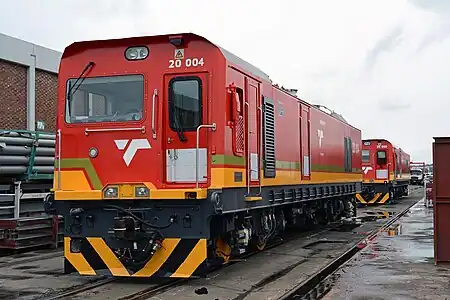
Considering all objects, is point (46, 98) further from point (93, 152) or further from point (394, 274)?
point (394, 274)

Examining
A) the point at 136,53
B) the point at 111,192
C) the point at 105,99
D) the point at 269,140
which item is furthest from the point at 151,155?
the point at 269,140

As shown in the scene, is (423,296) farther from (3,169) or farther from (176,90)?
(3,169)

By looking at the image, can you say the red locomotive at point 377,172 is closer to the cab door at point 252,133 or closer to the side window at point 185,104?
the cab door at point 252,133

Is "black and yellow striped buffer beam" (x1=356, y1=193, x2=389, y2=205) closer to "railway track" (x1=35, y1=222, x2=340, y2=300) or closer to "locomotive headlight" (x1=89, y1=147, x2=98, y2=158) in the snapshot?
"railway track" (x1=35, y1=222, x2=340, y2=300)

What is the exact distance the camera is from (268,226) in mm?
11969

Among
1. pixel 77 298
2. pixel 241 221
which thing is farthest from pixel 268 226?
pixel 77 298

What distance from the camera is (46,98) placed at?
19.5 metres

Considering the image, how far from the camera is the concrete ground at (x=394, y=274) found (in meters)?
8.52

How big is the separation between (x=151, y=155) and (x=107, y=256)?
161 cm

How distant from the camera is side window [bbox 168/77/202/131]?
9133 mm

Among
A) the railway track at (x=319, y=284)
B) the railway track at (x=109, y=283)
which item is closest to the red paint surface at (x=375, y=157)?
the railway track at (x=319, y=284)

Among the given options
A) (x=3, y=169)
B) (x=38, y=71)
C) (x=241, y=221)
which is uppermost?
(x=38, y=71)

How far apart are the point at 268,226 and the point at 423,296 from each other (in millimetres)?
4095

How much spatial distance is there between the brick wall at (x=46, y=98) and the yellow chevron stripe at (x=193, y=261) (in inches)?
462
